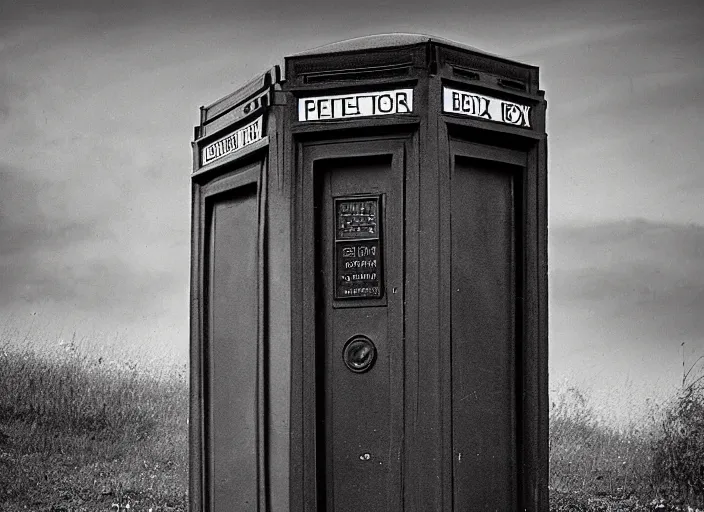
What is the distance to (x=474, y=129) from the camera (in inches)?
164

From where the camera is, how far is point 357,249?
4.12 meters

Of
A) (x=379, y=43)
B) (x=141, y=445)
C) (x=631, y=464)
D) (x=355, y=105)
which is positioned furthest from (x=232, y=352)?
(x=631, y=464)

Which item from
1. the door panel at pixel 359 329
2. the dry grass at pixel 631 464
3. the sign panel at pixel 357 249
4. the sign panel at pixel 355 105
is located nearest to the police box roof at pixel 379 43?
the sign panel at pixel 355 105

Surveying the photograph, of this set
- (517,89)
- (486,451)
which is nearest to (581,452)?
(486,451)

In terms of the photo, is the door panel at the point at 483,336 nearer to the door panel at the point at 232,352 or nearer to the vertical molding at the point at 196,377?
the door panel at the point at 232,352

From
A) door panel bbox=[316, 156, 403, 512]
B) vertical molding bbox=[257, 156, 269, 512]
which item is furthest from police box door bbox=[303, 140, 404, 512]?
vertical molding bbox=[257, 156, 269, 512]

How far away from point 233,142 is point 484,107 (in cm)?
122

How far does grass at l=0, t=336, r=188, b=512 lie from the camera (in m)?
7.29

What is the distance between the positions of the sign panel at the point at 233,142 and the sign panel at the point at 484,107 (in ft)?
2.80

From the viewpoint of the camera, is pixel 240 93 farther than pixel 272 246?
Yes

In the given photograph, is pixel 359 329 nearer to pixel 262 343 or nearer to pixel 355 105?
pixel 262 343

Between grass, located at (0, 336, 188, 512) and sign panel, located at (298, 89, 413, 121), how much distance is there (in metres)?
3.93

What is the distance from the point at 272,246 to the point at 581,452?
159 inches

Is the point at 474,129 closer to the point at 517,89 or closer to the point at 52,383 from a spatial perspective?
the point at 517,89
